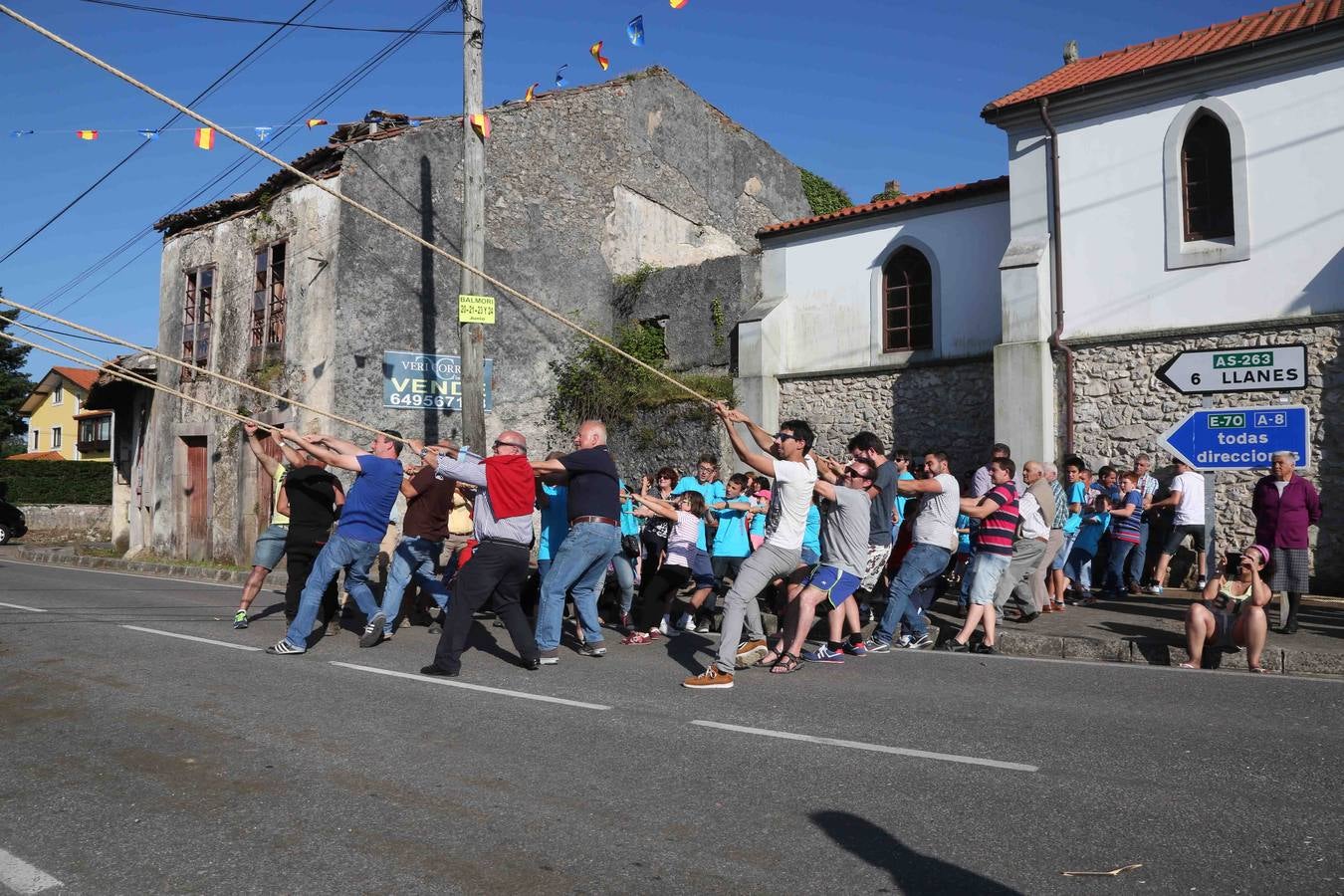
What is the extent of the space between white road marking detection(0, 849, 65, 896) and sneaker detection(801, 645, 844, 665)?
19.2ft

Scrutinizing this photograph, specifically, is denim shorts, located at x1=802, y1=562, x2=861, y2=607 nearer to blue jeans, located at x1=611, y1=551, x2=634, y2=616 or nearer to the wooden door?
blue jeans, located at x1=611, y1=551, x2=634, y2=616

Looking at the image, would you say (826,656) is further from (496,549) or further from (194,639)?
(194,639)

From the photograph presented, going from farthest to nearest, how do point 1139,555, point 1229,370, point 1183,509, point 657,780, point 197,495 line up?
point 197,495, point 1139,555, point 1183,509, point 1229,370, point 657,780

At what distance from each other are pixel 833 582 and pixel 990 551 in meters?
1.88

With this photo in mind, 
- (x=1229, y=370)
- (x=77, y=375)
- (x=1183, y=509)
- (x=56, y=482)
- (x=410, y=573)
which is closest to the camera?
(x=410, y=573)

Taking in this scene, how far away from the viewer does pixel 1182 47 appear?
49.1ft

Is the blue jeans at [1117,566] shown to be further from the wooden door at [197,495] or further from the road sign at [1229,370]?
the wooden door at [197,495]

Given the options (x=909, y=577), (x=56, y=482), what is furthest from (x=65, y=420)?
(x=909, y=577)

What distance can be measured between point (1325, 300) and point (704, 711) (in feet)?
36.7

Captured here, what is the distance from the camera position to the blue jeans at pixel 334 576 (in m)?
8.62

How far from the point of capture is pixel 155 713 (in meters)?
6.21

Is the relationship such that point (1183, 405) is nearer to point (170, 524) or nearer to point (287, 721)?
point (287, 721)

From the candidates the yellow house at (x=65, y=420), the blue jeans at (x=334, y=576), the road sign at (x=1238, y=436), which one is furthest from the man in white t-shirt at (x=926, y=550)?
the yellow house at (x=65, y=420)

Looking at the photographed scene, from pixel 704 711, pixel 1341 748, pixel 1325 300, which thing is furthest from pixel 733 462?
pixel 1341 748
